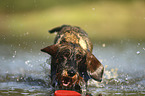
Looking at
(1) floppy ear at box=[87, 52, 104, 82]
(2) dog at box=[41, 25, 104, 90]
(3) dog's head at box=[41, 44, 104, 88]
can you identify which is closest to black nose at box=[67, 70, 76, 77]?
(2) dog at box=[41, 25, 104, 90]

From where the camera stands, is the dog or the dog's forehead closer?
the dog

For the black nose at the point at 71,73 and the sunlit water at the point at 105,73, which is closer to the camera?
the black nose at the point at 71,73

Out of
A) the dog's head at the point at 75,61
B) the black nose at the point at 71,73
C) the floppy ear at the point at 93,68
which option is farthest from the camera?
the floppy ear at the point at 93,68

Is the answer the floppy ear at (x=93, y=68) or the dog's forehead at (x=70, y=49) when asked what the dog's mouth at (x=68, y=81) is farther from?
the dog's forehead at (x=70, y=49)

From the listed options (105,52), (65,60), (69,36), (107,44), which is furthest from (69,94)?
(107,44)

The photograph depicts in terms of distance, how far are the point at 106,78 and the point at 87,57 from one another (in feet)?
6.72

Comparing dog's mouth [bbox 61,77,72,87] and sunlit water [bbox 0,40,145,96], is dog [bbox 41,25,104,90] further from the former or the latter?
sunlit water [bbox 0,40,145,96]

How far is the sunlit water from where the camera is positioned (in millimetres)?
8195

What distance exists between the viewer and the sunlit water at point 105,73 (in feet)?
26.9

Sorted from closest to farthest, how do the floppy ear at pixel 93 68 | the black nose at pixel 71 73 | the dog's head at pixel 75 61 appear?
the black nose at pixel 71 73
the dog's head at pixel 75 61
the floppy ear at pixel 93 68

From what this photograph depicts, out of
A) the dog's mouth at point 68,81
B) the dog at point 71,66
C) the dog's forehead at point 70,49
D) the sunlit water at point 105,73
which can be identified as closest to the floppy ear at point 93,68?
the dog at point 71,66

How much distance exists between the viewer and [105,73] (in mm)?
10805

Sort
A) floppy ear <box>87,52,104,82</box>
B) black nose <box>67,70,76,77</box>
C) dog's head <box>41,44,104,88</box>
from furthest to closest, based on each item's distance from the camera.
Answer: floppy ear <box>87,52,104,82</box> < dog's head <box>41,44,104,88</box> < black nose <box>67,70,76,77</box>

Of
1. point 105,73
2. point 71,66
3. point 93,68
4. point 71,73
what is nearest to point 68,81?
point 71,73
